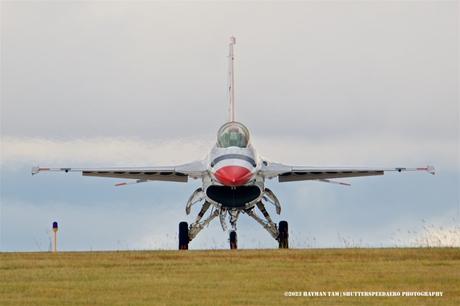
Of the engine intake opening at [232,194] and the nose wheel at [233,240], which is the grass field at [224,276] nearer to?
the engine intake opening at [232,194]

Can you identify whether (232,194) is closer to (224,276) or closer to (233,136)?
(233,136)

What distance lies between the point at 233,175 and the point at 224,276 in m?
11.7

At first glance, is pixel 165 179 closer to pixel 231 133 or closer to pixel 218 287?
pixel 231 133

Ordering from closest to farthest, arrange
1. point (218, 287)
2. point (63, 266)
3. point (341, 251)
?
point (218, 287) < point (63, 266) < point (341, 251)

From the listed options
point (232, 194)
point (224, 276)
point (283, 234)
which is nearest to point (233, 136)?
point (232, 194)

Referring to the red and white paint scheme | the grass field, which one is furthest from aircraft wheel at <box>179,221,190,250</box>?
the grass field

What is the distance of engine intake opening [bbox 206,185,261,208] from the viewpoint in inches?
1506

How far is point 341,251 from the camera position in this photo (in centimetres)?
3030

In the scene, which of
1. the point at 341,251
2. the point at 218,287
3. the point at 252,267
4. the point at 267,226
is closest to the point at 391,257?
the point at 341,251

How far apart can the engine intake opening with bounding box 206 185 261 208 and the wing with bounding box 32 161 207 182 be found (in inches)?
71.1

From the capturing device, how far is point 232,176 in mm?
36000

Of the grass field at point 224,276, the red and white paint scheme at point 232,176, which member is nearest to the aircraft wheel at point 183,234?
the red and white paint scheme at point 232,176

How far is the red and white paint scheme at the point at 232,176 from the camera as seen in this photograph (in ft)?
121

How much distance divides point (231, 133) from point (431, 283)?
1535 cm
